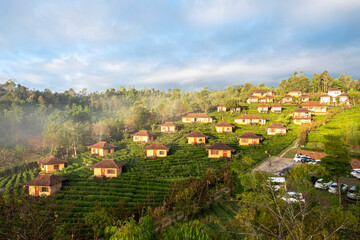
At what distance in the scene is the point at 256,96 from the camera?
3258 inches

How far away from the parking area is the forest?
2.46 meters

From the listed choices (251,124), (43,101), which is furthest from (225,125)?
(43,101)

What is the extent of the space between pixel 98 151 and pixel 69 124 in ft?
48.0

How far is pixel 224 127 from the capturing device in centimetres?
5344

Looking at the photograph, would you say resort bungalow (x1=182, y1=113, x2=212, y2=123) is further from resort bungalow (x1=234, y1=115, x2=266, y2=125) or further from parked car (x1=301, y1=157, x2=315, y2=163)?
parked car (x1=301, y1=157, x2=315, y2=163)

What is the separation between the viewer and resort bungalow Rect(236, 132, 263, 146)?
139 feet

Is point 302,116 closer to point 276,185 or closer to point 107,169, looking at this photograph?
point 276,185

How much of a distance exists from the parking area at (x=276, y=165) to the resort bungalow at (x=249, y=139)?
27.5 ft

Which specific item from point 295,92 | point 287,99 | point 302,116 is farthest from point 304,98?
point 302,116

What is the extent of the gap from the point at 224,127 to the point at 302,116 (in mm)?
23634

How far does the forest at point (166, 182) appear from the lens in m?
8.81

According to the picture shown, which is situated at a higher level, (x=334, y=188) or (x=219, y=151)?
(x=219, y=151)

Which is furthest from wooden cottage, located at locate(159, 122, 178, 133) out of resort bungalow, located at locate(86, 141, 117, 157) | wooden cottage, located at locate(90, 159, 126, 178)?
wooden cottage, located at locate(90, 159, 126, 178)

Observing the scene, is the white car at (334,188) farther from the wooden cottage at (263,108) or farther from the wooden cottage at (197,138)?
the wooden cottage at (263,108)
